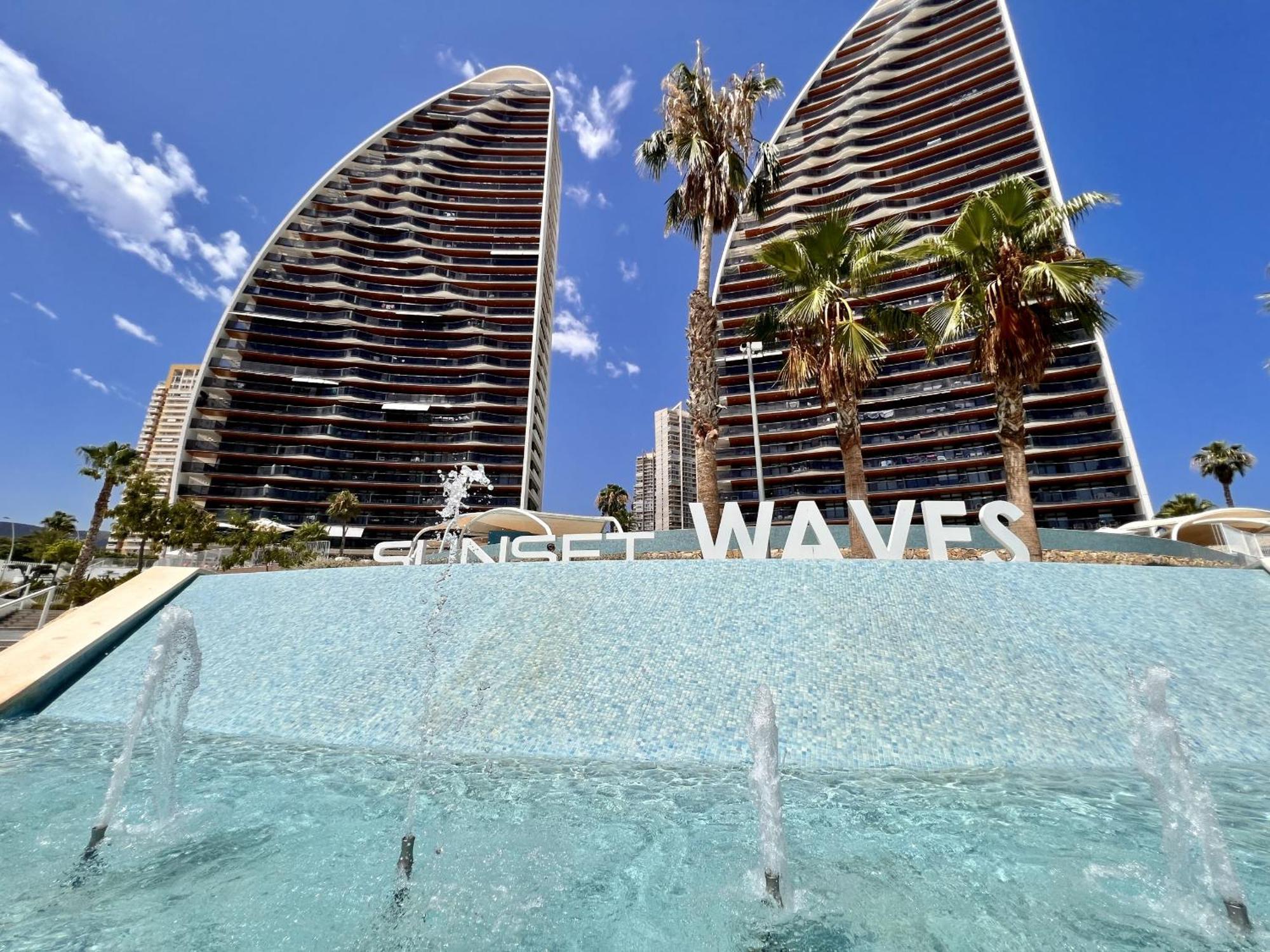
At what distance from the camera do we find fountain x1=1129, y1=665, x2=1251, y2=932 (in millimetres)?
2996

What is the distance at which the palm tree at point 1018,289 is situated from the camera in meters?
12.1

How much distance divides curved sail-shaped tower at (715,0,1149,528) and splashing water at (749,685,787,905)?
148 feet

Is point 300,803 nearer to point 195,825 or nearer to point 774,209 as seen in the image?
point 195,825

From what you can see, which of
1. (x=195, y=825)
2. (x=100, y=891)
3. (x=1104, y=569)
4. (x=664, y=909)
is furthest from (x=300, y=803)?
(x=1104, y=569)

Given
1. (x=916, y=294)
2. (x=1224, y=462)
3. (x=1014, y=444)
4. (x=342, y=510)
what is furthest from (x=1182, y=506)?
(x=342, y=510)

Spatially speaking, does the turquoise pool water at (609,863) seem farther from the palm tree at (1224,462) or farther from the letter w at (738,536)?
the palm tree at (1224,462)

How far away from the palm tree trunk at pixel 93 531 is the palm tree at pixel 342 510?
17516mm

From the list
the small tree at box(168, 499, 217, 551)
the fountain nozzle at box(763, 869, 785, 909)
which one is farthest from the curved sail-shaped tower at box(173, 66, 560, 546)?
the fountain nozzle at box(763, 869, 785, 909)

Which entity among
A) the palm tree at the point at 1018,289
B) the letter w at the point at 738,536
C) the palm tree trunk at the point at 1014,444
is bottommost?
the letter w at the point at 738,536

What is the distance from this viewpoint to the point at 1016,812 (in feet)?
14.1

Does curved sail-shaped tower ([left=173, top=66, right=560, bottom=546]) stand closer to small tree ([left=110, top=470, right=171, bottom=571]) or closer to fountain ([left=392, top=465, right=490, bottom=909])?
small tree ([left=110, top=470, right=171, bottom=571])

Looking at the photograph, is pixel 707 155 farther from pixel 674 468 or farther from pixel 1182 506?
pixel 674 468

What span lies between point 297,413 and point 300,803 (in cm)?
6214

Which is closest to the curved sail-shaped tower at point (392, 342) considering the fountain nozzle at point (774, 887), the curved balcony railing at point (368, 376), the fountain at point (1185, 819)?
the curved balcony railing at point (368, 376)
